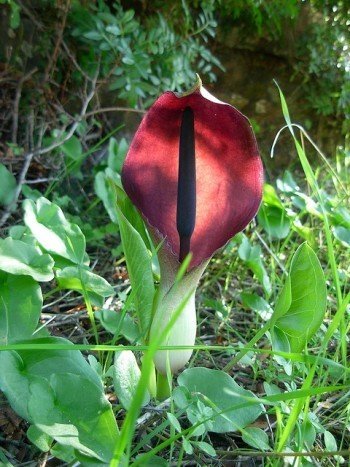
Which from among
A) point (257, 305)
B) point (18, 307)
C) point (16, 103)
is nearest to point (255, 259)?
point (257, 305)

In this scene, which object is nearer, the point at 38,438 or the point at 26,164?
the point at 38,438

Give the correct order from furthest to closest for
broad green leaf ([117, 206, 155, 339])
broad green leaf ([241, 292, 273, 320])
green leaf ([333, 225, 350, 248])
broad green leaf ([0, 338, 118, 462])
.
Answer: green leaf ([333, 225, 350, 248]), broad green leaf ([241, 292, 273, 320]), broad green leaf ([117, 206, 155, 339]), broad green leaf ([0, 338, 118, 462])

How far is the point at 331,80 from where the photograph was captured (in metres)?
1.49

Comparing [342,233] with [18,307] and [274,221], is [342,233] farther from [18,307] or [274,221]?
[18,307]

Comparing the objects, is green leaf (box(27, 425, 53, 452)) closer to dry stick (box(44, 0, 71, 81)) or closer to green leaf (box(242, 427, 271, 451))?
green leaf (box(242, 427, 271, 451))

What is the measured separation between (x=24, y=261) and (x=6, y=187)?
0.35 m

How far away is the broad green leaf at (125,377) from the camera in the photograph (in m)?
0.39

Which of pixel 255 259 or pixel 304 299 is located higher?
pixel 304 299

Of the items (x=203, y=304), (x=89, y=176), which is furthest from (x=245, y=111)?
(x=203, y=304)

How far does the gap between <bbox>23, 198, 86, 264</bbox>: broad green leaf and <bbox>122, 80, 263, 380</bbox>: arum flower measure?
0.09 m

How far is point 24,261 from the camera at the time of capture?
0.49 meters

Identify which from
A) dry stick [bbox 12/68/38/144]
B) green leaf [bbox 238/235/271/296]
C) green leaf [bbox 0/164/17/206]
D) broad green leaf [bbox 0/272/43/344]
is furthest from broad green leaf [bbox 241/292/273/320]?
dry stick [bbox 12/68/38/144]

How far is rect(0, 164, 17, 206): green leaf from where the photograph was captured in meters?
0.80

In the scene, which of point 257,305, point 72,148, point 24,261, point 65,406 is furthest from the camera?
point 72,148
